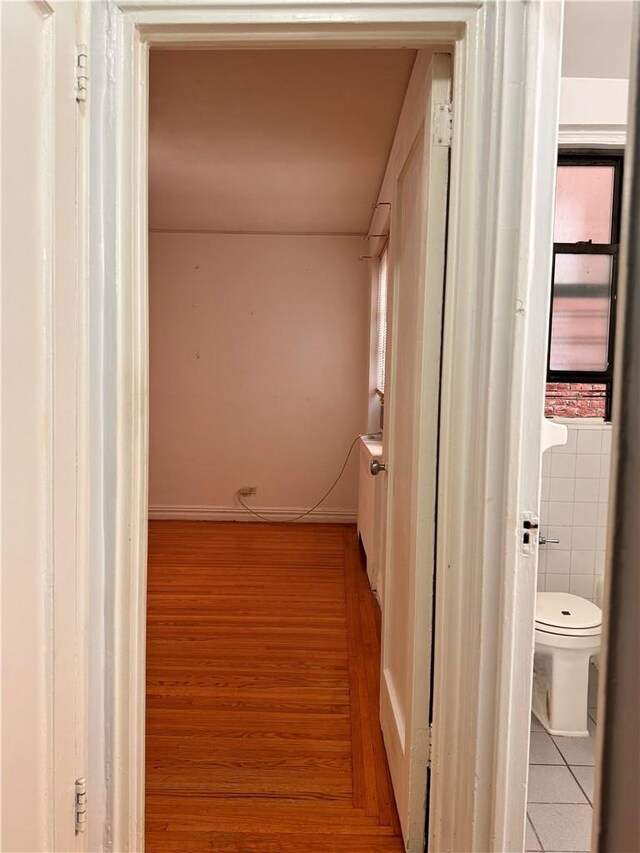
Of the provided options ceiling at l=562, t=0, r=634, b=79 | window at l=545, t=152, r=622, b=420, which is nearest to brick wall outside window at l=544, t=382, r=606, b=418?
window at l=545, t=152, r=622, b=420

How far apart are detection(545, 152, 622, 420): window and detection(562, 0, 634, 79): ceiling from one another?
391 mm

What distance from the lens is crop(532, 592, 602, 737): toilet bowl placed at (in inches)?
89.5

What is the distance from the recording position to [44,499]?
3.98 feet

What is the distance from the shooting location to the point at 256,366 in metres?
5.51

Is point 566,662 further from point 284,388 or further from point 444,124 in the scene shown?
point 284,388

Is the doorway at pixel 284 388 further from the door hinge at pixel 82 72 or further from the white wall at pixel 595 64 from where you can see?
the door hinge at pixel 82 72

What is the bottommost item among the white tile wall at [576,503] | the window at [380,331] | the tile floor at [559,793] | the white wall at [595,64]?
the tile floor at [559,793]

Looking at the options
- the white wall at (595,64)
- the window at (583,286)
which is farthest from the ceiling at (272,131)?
the window at (583,286)

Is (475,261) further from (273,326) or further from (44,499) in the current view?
(273,326)

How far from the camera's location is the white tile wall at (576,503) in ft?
9.05

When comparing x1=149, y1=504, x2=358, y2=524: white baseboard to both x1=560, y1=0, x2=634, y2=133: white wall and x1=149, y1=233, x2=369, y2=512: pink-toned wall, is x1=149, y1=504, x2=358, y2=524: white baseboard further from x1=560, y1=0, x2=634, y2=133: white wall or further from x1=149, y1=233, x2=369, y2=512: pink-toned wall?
x1=560, y1=0, x2=634, y2=133: white wall

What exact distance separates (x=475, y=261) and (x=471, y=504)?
535 millimetres

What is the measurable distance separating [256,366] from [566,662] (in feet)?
12.5

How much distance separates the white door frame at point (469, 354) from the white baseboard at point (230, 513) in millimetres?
4055
